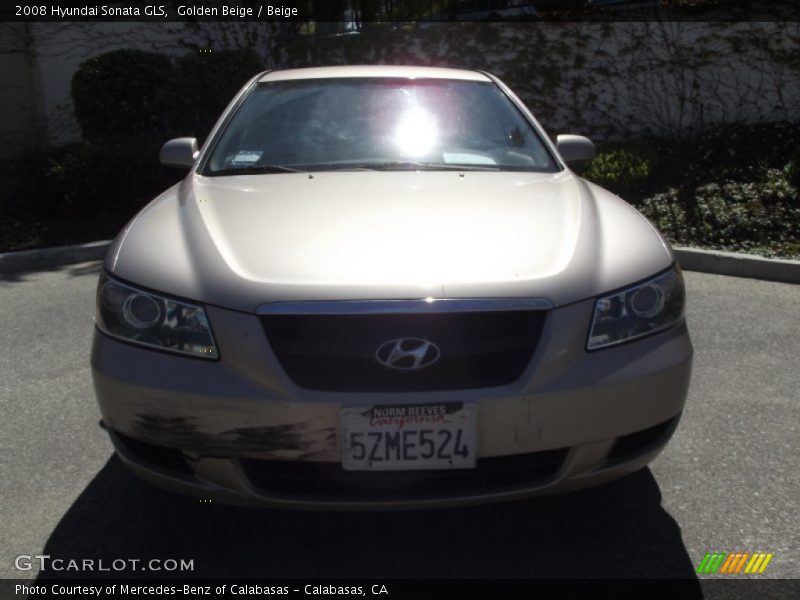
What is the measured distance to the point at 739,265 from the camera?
6652 mm

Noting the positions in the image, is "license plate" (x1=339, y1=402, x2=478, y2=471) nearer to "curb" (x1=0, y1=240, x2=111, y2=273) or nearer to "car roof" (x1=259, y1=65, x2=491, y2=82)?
"car roof" (x1=259, y1=65, x2=491, y2=82)

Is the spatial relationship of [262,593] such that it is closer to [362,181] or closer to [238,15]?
[362,181]

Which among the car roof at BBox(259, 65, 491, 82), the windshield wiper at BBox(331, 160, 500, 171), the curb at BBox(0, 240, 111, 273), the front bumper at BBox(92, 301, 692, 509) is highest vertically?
the car roof at BBox(259, 65, 491, 82)

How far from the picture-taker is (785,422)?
384cm

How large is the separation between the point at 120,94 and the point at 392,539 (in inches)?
314

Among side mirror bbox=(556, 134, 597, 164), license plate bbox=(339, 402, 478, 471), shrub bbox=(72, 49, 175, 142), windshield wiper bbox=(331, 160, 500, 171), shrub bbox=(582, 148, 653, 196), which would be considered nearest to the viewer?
license plate bbox=(339, 402, 478, 471)

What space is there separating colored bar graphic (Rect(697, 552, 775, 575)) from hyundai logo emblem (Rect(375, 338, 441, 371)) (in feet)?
3.40

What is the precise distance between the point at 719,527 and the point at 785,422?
42.7 inches

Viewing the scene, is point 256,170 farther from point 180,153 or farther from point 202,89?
point 202,89

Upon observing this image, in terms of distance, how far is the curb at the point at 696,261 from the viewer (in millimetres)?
6477

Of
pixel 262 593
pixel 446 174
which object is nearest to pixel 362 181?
pixel 446 174

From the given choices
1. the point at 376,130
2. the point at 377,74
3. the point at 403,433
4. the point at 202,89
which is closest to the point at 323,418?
the point at 403,433

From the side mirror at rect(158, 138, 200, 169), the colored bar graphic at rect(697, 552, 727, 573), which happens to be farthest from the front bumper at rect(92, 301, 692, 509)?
the side mirror at rect(158, 138, 200, 169)

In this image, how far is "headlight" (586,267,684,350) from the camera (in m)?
2.61
